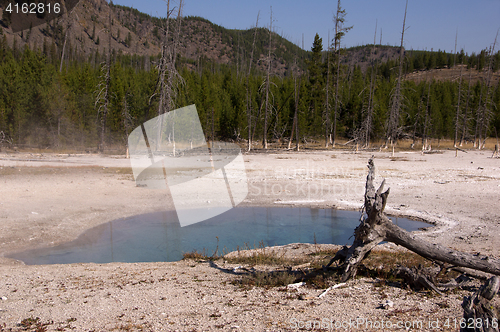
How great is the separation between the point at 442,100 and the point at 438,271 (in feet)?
229

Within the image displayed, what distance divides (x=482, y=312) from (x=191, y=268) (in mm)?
5698

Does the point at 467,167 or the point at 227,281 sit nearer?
the point at 227,281

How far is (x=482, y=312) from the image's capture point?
12.5 ft

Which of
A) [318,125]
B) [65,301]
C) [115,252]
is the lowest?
[115,252]

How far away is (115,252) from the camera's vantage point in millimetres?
10305

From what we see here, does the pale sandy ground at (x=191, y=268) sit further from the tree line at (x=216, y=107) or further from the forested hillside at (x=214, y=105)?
the tree line at (x=216, y=107)

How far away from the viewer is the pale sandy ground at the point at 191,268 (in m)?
4.97

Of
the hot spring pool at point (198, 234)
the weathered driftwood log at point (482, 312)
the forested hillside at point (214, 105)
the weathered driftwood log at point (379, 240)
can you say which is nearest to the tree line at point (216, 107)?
the forested hillside at point (214, 105)

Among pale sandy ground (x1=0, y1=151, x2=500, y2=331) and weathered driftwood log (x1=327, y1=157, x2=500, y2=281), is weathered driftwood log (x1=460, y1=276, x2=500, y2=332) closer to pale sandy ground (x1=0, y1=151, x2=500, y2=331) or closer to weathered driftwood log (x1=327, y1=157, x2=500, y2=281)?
pale sandy ground (x1=0, y1=151, x2=500, y2=331)

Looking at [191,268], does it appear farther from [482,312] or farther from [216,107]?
[216,107]

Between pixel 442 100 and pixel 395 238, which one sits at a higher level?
pixel 442 100

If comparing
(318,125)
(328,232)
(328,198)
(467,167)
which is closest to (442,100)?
(318,125)

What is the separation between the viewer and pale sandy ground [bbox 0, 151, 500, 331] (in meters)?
4.97

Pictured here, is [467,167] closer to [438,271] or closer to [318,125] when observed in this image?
[438,271]
